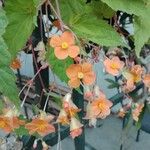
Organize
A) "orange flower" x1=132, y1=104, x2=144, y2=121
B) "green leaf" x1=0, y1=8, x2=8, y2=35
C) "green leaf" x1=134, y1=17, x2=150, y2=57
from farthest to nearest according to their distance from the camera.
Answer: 1. "orange flower" x1=132, y1=104, x2=144, y2=121
2. "green leaf" x1=134, y1=17, x2=150, y2=57
3. "green leaf" x1=0, y1=8, x2=8, y2=35

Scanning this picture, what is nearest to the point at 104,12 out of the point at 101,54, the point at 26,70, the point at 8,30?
the point at 101,54

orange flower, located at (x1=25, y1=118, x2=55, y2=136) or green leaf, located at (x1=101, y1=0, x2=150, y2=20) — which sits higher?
green leaf, located at (x1=101, y1=0, x2=150, y2=20)

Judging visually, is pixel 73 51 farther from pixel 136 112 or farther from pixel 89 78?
pixel 136 112

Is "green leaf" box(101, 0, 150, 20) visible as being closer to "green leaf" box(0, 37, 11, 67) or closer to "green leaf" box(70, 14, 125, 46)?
"green leaf" box(70, 14, 125, 46)

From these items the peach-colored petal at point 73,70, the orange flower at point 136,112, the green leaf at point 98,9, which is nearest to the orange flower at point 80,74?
the peach-colored petal at point 73,70

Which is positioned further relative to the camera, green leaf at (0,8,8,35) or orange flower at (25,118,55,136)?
orange flower at (25,118,55,136)

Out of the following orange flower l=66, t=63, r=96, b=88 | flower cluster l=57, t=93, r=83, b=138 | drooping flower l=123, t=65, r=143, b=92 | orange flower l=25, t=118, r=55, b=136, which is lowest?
orange flower l=25, t=118, r=55, b=136

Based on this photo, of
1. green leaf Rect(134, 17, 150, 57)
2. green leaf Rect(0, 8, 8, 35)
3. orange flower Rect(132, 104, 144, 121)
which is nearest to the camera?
green leaf Rect(0, 8, 8, 35)

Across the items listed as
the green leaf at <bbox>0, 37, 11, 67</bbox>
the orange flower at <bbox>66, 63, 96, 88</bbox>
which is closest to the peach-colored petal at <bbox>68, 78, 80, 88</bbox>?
the orange flower at <bbox>66, 63, 96, 88</bbox>

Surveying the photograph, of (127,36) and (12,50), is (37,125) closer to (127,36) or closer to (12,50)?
(12,50)
